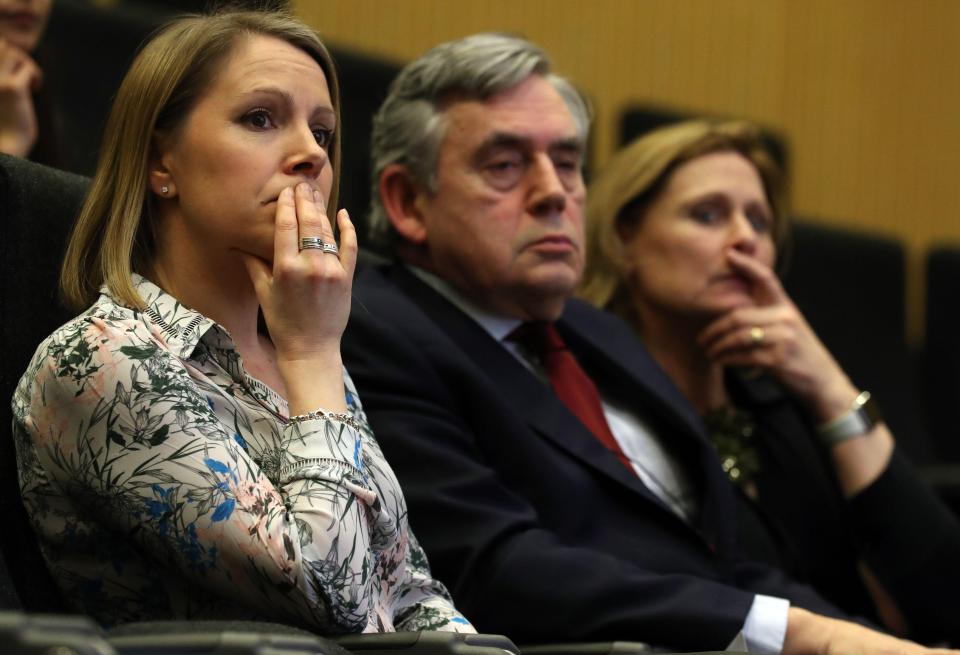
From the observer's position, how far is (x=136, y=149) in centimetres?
80

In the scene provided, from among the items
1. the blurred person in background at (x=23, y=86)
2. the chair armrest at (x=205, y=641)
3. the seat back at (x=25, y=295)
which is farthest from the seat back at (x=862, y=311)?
the chair armrest at (x=205, y=641)

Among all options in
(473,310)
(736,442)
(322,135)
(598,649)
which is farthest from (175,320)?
(736,442)

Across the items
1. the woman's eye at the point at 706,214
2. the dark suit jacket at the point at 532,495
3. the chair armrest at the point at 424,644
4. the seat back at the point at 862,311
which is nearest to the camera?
the chair armrest at the point at 424,644

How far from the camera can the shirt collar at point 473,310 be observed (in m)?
1.17

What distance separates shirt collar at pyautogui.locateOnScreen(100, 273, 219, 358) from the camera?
0.75m

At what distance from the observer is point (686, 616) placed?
95cm

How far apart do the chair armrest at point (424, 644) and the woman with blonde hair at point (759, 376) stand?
63 centimetres

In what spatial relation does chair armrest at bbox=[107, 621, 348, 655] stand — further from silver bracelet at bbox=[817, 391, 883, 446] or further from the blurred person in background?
silver bracelet at bbox=[817, 391, 883, 446]

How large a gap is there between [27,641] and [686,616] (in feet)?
1.88

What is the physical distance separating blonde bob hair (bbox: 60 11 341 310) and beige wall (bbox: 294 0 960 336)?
125 cm

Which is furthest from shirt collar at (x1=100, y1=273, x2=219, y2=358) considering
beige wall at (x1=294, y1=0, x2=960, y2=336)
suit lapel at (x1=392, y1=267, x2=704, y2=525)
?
beige wall at (x1=294, y1=0, x2=960, y2=336)

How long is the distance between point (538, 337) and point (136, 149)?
473mm

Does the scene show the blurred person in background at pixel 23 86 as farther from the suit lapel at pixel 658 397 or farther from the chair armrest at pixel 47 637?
the chair armrest at pixel 47 637

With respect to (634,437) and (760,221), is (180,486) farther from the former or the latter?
(760,221)
